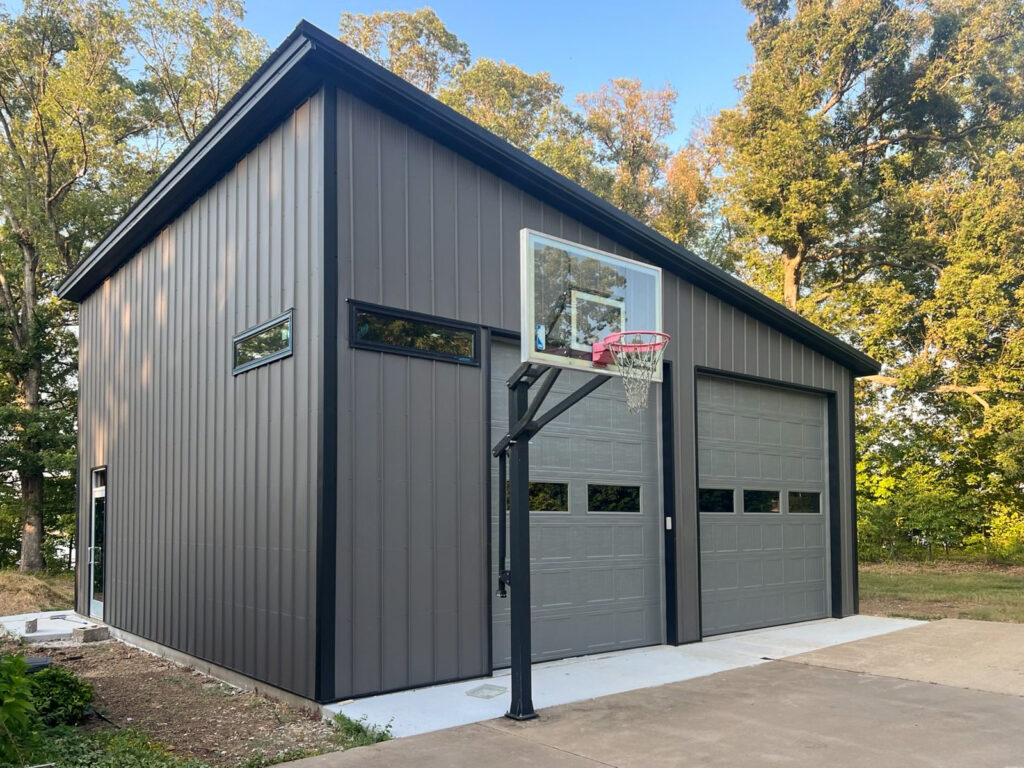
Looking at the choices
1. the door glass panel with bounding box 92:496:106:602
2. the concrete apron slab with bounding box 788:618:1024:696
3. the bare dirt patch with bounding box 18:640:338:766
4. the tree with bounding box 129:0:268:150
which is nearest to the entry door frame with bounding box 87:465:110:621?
the door glass panel with bounding box 92:496:106:602

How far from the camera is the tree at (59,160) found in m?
18.4

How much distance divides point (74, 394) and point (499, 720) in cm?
1797

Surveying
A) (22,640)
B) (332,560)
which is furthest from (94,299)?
(332,560)

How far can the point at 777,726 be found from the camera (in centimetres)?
552

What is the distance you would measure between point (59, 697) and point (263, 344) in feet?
10.1

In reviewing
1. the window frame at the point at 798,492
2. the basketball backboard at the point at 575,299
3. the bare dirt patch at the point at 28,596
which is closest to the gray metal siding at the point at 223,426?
the basketball backboard at the point at 575,299

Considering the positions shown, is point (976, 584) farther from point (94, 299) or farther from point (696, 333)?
point (94, 299)

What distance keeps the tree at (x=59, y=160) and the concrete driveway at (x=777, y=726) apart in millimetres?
15156

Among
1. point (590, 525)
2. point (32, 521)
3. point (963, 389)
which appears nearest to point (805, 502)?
point (590, 525)

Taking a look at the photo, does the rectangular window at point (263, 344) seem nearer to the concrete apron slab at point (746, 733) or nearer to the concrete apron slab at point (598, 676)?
the concrete apron slab at point (598, 676)

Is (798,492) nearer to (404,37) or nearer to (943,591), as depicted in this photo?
(943,591)

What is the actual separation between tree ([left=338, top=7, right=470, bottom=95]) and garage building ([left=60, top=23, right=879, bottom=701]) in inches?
727

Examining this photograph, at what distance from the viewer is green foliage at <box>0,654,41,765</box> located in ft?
12.8

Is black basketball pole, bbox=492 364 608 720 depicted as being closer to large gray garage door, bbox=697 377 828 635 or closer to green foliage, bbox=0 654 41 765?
green foliage, bbox=0 654 41 765
